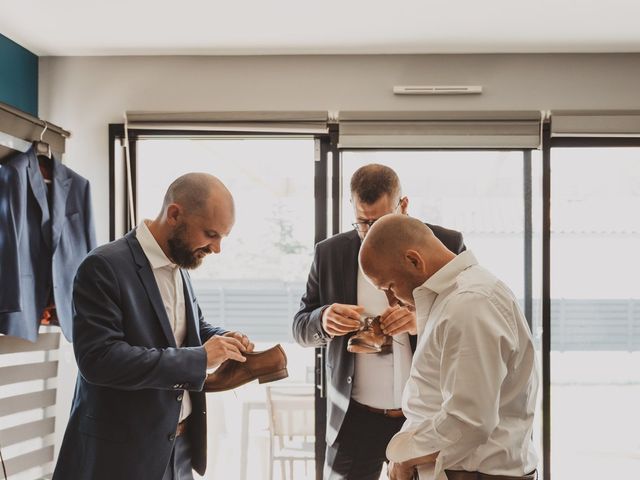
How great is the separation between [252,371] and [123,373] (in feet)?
1.40

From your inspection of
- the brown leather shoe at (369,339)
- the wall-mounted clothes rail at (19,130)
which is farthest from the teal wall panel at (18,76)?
the brown leather shoe at (369,339)

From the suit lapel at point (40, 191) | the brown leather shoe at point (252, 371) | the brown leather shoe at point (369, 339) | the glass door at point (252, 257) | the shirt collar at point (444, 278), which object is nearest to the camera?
the shirt collar at point (444, 278)

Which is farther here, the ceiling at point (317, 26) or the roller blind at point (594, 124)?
the roller blind at point (594, 124)

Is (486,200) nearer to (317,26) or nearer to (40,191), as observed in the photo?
(317,26)

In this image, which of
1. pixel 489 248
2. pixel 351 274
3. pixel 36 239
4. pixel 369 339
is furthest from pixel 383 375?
pixel 36 239

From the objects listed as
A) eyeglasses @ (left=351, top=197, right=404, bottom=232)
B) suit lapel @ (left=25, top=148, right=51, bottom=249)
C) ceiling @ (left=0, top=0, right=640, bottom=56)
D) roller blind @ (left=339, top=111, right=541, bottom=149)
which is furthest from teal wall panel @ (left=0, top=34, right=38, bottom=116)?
eyeglasses @ (left=351, top=197, right=404, bottom=232)

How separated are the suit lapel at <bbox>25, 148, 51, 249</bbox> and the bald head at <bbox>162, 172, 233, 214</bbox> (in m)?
1.41

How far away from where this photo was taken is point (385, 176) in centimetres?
232

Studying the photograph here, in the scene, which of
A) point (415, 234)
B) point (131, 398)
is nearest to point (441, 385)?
point (415, 234)

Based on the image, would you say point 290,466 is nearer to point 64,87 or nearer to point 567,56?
point 64,87

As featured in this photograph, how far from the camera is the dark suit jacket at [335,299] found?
233cm

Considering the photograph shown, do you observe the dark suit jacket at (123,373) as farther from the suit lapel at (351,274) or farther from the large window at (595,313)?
the large window at (595,313)

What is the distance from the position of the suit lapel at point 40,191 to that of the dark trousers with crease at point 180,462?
1534mm

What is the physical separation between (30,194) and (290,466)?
6.69ft
